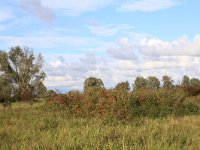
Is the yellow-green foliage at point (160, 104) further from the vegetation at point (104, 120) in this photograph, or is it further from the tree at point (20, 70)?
the tree at point (20, 70)

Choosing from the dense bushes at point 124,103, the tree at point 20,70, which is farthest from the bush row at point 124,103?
the tree at point 20,70

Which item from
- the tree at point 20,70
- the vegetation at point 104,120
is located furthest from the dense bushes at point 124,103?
the tree at point 20,70

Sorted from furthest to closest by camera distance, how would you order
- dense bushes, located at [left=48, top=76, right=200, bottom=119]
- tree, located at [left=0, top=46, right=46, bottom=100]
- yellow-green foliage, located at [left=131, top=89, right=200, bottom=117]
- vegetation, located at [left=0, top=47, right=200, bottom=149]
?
tree, located at [left=0, top=46, right=46, bottom=100] → yellow-green foliage, located at [left=131, top=89, right=200, bottom=117] → dense bushes, located at [left=48, top=76, right=200, bottom=119] → vegetation, located at [left=0, top=47, right=200, bottom=149]

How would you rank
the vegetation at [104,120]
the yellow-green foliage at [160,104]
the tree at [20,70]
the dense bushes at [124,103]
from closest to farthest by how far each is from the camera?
1. the vegetation at [104,120]
2. the dense bushes at [124,103]
3. the yellow-green foliage at [160,104]
4. the tree at [20,70]

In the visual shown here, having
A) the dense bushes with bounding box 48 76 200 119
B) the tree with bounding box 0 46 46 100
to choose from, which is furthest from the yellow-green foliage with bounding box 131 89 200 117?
the tree with bounding box 0 46 46 100

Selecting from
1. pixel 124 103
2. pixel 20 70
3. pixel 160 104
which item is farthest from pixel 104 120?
pixel 20 70

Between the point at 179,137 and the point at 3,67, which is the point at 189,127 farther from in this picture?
the point at 3,67

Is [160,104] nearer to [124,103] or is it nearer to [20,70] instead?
[124,103]

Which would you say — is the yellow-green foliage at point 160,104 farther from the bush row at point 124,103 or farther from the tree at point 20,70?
the tree at point 20,70

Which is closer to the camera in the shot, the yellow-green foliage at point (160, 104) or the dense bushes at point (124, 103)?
the dense bushes at point (124, 103)

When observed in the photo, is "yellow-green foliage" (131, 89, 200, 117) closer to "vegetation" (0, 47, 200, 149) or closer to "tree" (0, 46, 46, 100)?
"vegetation" (0, 47, 200, 149)

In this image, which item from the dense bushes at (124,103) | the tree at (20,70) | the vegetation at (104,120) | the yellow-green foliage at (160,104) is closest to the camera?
the vegetation at (104,120)

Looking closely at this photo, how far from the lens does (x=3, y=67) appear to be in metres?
56.8

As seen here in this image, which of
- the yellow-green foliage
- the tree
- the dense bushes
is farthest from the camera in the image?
the tree
